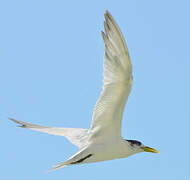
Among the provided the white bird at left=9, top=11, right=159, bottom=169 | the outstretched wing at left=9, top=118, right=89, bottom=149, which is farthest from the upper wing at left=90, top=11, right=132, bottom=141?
the outstretched wing at left=9, top=118, right=89, bottom=149

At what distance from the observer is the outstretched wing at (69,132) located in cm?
1163

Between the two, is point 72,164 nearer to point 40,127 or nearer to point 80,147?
point 80,147

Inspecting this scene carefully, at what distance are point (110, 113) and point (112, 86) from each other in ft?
2.27

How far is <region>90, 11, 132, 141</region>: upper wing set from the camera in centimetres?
975

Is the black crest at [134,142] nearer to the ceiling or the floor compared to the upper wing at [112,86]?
nearer to the floor

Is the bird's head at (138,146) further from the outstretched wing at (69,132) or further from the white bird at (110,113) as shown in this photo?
the outstretched wing at (69,132)

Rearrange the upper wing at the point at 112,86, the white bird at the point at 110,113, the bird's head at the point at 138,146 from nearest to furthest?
the upper wing at the point at 112,86, the white bird at the point at 110,113, the bird's head at the point at 138,146

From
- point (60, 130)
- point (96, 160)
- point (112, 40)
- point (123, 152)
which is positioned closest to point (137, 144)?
point (123, 152)

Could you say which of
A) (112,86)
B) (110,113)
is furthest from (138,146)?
(112,86)

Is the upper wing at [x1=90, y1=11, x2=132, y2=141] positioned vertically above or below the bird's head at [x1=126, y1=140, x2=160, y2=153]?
above

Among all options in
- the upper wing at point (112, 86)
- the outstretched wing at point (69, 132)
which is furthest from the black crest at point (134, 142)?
the outstretched wing at point (69, 132)

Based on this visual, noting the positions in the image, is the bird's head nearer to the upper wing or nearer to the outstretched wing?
the upper wing

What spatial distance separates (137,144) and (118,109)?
4.82ft

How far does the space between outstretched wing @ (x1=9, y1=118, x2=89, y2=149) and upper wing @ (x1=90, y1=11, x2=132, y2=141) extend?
0.53 meters
